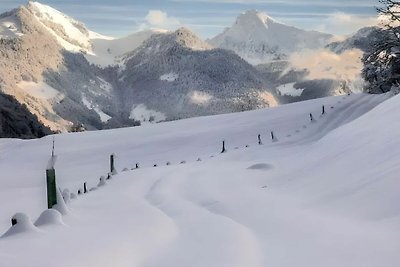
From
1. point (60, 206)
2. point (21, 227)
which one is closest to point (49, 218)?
point (21, 227)

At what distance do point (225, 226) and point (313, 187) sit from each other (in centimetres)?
308

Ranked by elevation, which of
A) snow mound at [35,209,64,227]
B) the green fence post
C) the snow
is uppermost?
the green fence post

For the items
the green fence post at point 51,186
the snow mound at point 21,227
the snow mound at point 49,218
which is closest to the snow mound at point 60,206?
the green fence post at point 51,186

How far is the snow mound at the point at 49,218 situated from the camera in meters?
7.13

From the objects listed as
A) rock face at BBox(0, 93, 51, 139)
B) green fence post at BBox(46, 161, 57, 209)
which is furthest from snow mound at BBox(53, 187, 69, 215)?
rock face at BBox(0, 93, 51, 139)

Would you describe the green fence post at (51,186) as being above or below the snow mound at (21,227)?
above

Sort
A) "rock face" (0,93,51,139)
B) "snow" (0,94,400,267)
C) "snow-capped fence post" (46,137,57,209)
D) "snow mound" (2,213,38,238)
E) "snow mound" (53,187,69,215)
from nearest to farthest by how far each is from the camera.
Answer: "snow" (0,94,400,267)
"snow mound" (2,213,38,238)
"snow-capped fence post" (46,137,57,209)
"snow mound" (53,187,69,215)
"rock face" (0,93,51,139)

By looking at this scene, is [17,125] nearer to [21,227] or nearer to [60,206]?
[60,206]

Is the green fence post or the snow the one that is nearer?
the snow

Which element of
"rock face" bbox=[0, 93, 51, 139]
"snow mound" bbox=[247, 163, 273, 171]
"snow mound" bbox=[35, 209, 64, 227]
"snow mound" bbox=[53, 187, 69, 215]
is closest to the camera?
"snow mound" bbox=[35, 209, 64, 227]

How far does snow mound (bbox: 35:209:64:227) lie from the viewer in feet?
23.4

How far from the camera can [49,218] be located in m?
7.25

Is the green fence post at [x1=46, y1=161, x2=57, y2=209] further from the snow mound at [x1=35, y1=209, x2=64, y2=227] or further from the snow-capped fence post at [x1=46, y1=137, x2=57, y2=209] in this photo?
the snow mound at [x1=35, y1=209, x2=64, y2=227]

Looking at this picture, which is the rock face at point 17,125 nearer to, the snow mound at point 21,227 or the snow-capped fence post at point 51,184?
the snow-capped fence post at point 51,184
